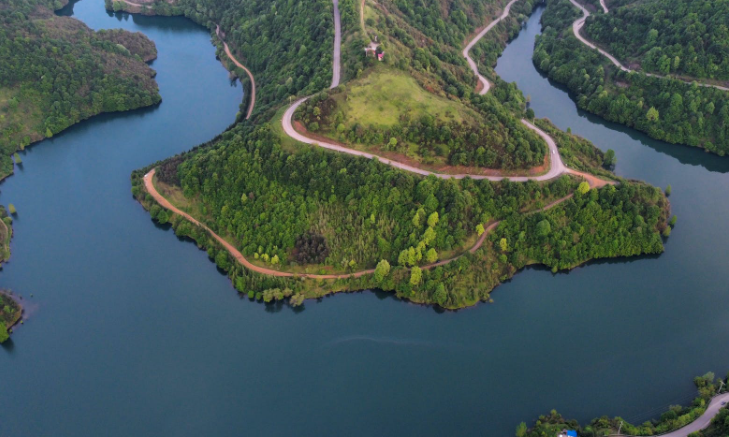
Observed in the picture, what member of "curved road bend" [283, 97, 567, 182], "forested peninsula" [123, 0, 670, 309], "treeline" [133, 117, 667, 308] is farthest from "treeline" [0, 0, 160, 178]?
"curved road bend" [283, 97, 567, 182]

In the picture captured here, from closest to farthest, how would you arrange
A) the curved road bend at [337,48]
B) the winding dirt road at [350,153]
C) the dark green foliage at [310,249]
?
the dark green foliage at [310,249], the winding dirt road at [350,153], the curved road bend at [337,48]

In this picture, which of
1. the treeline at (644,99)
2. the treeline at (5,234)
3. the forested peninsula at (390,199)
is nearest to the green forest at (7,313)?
the treeline at (5,234)

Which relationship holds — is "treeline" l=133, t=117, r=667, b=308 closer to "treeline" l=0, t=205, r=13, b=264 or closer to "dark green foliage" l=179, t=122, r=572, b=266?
"dark green foliage" l=179, t=122, r=572, b=266

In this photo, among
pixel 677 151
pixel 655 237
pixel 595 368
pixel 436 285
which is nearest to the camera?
pixel 595 368

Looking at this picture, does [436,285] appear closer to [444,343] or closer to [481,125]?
[444,343]

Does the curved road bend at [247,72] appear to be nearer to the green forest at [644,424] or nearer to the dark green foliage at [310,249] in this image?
the dark green foliage at [310,249]

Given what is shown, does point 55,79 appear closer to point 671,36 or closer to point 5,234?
point 5,234

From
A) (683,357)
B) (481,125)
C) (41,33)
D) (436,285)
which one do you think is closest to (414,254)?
(436,285)
